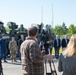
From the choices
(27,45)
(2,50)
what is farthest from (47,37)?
(2,50)

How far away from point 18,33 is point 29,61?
1742 cm

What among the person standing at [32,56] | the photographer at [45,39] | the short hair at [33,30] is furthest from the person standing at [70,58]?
the photographer at [45,39]

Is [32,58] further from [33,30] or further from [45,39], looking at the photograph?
[45,39]

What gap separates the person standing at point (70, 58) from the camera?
4.26 m

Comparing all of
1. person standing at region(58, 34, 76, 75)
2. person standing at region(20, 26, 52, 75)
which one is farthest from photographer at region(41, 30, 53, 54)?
person standing at region(58, 34, 76, 75)

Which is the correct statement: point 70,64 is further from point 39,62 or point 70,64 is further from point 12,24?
point 12,24

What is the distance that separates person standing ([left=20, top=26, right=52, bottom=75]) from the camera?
5.06m

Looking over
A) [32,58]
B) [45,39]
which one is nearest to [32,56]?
[32,58]

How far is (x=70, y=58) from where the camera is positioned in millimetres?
4418

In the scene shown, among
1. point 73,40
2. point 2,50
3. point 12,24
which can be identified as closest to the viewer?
point 73,40

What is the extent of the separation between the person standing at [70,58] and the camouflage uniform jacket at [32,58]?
1.93 ft

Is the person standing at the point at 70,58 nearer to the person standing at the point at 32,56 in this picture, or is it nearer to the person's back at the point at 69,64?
the person's back at the point at 69,64

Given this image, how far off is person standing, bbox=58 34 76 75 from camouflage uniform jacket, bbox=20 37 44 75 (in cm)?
59

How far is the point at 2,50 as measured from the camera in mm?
13758
